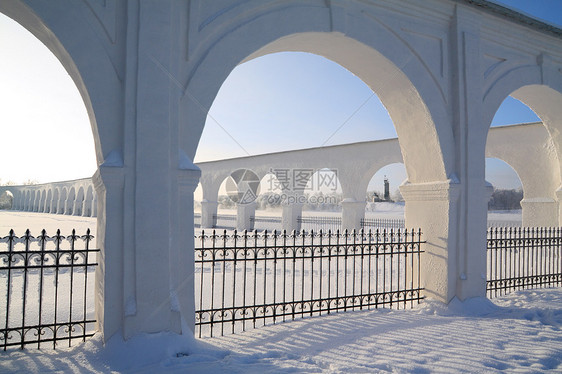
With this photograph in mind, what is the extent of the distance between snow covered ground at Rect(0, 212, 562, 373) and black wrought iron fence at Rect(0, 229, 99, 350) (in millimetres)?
275

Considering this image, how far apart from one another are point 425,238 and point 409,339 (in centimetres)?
236

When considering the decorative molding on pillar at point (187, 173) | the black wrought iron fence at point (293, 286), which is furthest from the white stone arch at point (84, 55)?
the black wrought iron fence at point (293, 286)

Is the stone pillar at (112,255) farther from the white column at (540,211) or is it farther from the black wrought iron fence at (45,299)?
the white column at (540,211)

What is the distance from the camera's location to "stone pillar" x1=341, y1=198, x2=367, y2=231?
17.4 meters

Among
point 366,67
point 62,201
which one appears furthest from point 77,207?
point 366,67

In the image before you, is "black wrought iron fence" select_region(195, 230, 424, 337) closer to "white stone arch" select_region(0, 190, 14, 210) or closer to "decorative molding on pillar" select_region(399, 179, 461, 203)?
"decorative molding on pillar" select_region(399, 179, 461, 203)

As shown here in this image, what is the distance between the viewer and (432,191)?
21.0ft

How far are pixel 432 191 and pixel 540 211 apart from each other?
9003 mm

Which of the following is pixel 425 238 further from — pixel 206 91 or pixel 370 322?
pixel 206 91

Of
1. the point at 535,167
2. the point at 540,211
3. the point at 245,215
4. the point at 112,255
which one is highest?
the point at 535,167

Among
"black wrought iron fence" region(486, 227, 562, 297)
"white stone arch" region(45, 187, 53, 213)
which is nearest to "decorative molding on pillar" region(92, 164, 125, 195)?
"black wrought iron fence" region(486, 227, 562, 297)

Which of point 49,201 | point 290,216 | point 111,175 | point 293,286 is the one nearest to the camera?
point 111,175

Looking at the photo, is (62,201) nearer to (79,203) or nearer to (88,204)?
(79,203)

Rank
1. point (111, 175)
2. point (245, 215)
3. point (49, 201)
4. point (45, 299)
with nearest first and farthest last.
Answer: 1. point (111, 175)
2. point (45, 299)
3. point (245, 215)
4. point (49, 201)
